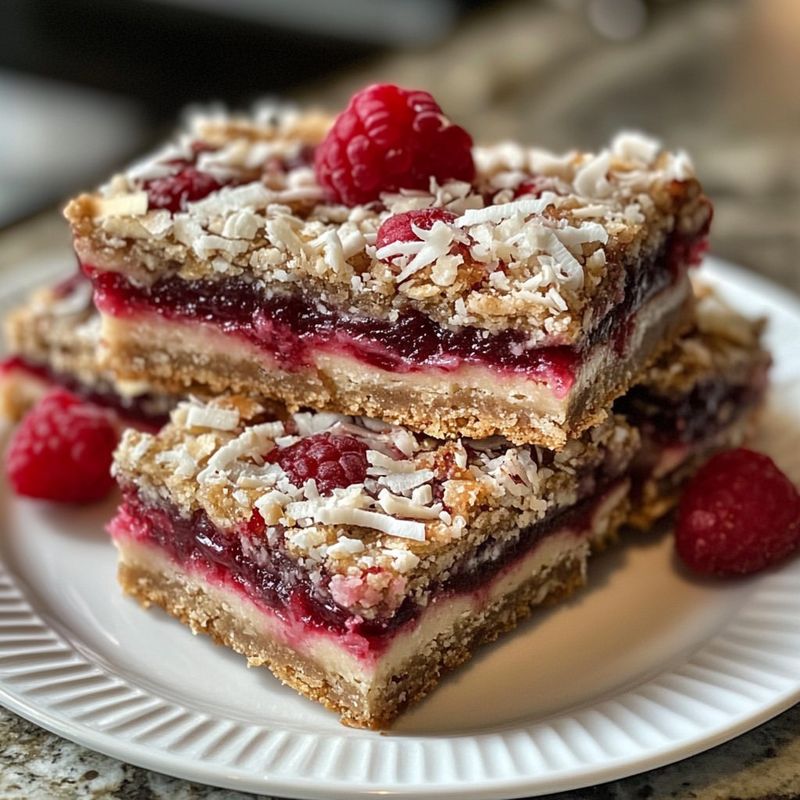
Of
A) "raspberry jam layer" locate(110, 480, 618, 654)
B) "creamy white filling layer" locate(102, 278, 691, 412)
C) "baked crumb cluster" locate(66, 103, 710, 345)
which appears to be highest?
"baked crumb cluster" locate(66, 103, 710, 345)

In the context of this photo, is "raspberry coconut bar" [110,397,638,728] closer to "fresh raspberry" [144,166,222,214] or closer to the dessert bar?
"fresh raspberry" [144,166,222,214]

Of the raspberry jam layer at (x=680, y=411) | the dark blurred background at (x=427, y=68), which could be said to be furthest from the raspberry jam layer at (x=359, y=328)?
the dark blurred background at (x=427, y=68)

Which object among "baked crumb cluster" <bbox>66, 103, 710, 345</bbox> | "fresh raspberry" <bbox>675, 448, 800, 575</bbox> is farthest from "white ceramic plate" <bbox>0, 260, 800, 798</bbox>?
"baked crumb cluster" <bbox>66, 103, 710, 345</bbox>

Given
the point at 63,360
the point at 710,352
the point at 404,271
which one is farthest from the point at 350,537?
the point at 63,360

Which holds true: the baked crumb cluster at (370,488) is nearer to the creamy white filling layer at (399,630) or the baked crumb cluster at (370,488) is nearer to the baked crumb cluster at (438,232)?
the creamy white filling layer at (399,630)

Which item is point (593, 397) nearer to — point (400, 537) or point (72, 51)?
point (400, 537)

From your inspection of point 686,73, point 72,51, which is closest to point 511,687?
point 686,73
